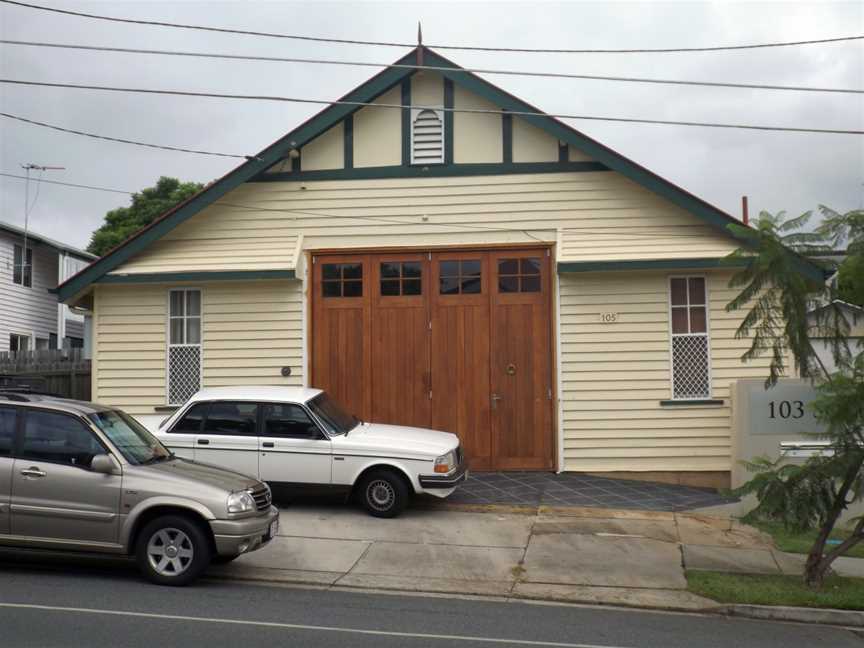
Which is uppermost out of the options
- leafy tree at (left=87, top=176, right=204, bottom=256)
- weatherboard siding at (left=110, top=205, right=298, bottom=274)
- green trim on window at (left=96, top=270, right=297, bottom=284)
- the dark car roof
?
leafy tree at (left=87, top=176, right=204, bottom=256)

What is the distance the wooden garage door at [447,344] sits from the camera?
13930 mm

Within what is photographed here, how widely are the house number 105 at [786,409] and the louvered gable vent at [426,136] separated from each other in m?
6.26

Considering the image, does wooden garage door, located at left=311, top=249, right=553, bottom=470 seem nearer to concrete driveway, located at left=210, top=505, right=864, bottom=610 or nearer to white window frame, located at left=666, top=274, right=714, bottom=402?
white window frame, located at left=666, top=274, right=714, bottom=402

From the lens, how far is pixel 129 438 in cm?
891

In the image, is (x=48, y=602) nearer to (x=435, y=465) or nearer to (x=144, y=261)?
(x=435, y=465)

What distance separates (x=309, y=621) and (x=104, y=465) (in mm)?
2442

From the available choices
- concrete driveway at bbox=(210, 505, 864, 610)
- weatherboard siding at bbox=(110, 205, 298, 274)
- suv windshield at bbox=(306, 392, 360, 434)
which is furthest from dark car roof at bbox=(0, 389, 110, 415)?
weatherboard siding at bbox=(110, 205, 298, 274)

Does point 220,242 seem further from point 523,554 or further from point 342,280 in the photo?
point 523,554

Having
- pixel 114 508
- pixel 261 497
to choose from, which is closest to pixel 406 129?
pixel 261 497

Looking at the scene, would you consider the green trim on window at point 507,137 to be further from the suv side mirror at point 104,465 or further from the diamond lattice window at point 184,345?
the suv side mirror at point 104,465

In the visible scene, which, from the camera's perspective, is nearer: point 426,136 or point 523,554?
point 523,554

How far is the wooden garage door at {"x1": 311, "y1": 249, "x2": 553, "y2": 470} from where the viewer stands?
13930 mm

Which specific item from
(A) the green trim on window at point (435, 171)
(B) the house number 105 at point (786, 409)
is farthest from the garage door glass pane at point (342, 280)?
(B) the house number 105 at point (786, 409)

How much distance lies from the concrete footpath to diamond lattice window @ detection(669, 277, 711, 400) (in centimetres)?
256
